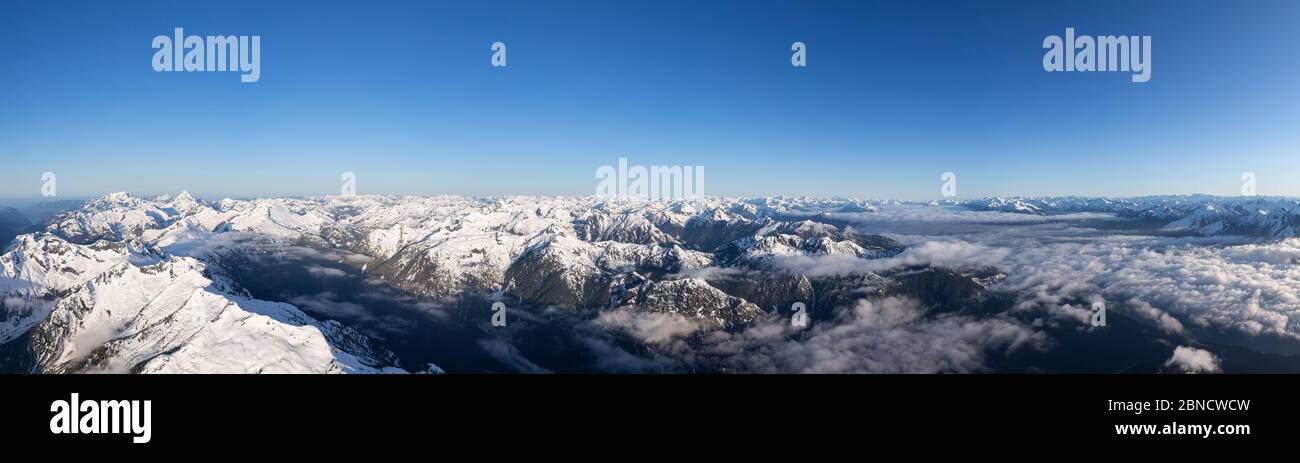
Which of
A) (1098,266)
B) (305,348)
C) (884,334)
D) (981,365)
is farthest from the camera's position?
(1098,266)
